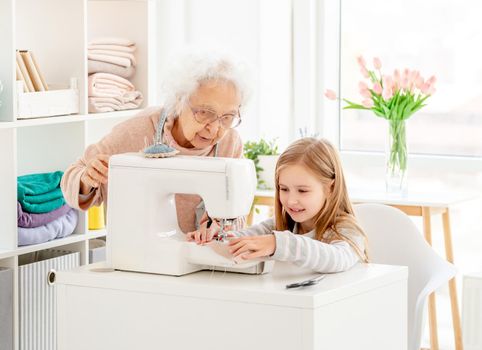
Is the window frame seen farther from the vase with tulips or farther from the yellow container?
the yellow container

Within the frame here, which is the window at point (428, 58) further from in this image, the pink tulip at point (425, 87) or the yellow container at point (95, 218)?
the yellow container at point (95, 218)

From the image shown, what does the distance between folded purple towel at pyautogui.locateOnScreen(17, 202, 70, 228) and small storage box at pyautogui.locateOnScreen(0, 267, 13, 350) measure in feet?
0.49

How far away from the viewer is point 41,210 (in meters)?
2.89

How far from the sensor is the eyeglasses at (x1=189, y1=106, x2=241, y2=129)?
2180 millimetres

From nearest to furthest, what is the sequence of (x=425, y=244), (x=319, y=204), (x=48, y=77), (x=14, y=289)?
1. (x=319, y=204)
2. (x=425, y=244)
3. (x=14, y=289)
4. (x=48, y=77)

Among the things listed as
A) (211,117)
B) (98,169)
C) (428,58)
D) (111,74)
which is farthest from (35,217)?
(428,58)

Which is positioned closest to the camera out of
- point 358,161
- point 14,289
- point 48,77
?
point 14,289

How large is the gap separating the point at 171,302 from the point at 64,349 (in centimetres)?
28

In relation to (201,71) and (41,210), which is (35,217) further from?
(201,71)

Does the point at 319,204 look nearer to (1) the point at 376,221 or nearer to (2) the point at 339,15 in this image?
(1) the point at 376,221

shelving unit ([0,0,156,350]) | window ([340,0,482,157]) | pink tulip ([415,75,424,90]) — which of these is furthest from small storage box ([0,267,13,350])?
window ([340,0,482,157])

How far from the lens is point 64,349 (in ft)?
6.37

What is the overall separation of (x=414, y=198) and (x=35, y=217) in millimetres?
1306

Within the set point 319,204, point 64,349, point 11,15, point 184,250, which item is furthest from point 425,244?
point 11,15
